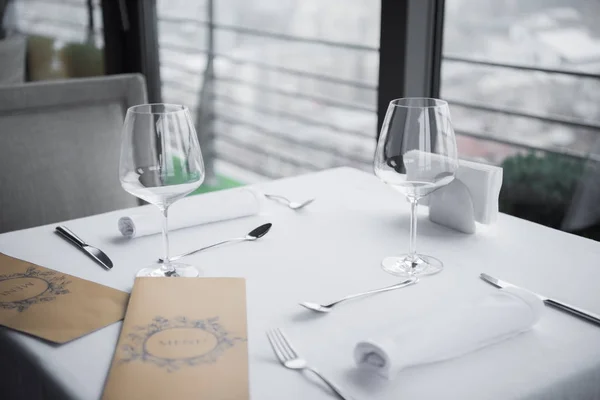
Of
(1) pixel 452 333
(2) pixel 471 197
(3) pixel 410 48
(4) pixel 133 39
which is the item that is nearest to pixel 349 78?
(4) pixel 133 39

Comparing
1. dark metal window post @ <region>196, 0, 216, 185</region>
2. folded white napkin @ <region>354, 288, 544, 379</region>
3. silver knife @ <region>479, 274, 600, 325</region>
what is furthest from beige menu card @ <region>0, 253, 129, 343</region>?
dark metal window post @ <region>196, 0, 216, 185</region>

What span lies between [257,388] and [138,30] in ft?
8.66

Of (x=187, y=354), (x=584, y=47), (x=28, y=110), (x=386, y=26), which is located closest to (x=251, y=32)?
(x=584, y=47)

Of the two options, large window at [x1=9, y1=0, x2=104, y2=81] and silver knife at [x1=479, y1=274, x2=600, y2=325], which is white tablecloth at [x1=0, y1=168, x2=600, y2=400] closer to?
silver knife at [x1=479, y1=274, x2=600, y2=325]

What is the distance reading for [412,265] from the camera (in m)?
0.87

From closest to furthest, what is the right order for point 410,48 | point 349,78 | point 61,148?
point 61,148 < point 410,48 < point 349,78

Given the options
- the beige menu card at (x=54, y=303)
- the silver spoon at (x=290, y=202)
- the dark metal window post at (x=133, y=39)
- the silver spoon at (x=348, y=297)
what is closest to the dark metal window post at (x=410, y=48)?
the silver spoon at (x=290, y=202)

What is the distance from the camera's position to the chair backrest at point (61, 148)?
1.47m

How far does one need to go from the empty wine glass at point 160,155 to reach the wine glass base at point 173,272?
97 mm

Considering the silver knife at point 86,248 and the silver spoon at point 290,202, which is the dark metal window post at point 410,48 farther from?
the silver knife at point 86,248

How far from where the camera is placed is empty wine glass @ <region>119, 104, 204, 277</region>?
81 centimetres

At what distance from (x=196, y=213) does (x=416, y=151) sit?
386mm

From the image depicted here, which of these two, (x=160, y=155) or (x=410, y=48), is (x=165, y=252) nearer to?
(x=160, y=155)

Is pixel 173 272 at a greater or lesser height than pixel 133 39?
lesser
